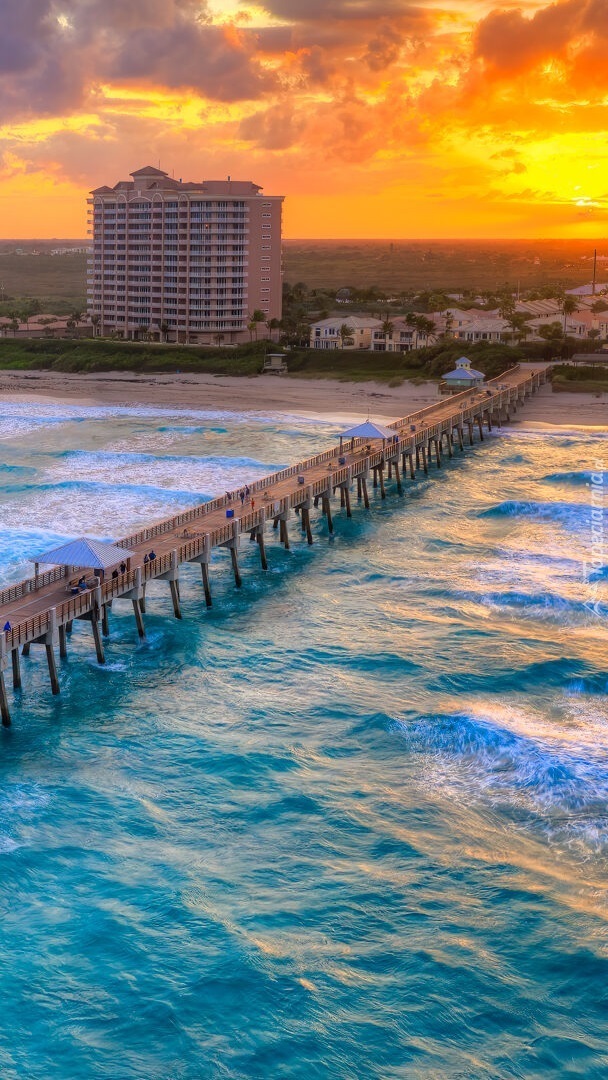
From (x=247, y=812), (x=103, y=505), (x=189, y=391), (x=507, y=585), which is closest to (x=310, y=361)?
(x=189, y=391)

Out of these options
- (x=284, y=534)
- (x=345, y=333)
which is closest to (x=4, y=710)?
(x=284, y=534)

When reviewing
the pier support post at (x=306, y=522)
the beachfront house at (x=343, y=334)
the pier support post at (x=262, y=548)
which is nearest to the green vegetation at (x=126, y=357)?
the beachfront house at (x=343, y=334)

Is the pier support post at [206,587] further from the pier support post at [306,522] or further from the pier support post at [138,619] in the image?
the pier support post at [306,522]

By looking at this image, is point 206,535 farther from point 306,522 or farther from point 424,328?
point 424,328

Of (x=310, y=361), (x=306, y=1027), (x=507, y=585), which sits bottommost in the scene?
(x=306, y=1027)

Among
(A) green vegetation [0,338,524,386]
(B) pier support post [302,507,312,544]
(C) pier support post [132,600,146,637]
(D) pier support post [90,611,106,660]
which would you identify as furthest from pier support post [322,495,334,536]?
(A) green vegetation [0,338,524,386]

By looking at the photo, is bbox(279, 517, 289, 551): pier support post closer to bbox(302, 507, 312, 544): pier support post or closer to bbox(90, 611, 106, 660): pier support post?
bbox(302, 507, 312, 544): pier support post

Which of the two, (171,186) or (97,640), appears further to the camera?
(171,186)

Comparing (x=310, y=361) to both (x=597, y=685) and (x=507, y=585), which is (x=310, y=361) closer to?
(x=507, y=585)
